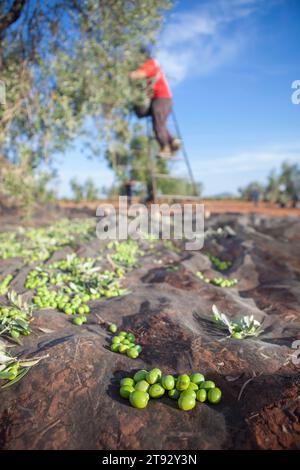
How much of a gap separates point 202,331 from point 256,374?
31.1 inches

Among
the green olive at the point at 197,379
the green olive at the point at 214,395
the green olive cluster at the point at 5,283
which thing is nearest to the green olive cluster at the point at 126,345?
the green olive at the point at 197,379

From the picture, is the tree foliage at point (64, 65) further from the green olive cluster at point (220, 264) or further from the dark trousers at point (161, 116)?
the green olive cluster at point (220, 264)

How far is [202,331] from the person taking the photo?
9.91 ft

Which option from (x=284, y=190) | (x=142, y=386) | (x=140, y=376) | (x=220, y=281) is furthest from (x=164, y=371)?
(x=284, y=190)

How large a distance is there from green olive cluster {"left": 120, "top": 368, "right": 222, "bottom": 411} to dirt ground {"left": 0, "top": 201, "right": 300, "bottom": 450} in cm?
5

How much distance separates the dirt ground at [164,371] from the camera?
177 centimetres

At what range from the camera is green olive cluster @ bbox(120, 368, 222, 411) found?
6.47 feet

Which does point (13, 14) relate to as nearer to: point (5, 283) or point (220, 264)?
point (5, 283)

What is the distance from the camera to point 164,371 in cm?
238

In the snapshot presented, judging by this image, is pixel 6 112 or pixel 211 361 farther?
pixel 6 112

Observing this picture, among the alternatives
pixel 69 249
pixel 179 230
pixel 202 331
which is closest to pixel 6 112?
pixel 69 249

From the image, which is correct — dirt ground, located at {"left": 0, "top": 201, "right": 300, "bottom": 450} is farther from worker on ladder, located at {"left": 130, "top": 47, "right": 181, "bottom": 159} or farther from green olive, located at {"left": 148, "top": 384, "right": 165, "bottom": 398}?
worker on ladder, located at {"left": 130, "top": 47, "right": 181, "bottom": 159}
